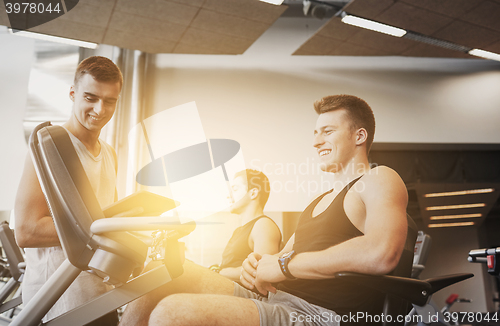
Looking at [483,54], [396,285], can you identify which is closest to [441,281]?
[396,285]

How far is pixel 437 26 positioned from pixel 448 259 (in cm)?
655

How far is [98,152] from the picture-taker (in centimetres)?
151

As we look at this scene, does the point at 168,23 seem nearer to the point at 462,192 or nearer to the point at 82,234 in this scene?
the point at 82,234

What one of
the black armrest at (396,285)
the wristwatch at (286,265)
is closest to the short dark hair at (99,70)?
the wristwatch at (286,265)

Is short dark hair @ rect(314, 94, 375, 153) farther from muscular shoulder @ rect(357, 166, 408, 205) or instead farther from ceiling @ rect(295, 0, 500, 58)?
ceiling @ rect(295, 0, 500, 58)

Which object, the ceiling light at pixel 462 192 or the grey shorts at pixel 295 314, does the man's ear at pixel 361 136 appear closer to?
the grey shorts at pixel 295 314

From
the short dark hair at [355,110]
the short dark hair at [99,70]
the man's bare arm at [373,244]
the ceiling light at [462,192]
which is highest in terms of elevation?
the short dark hair at [99,70]

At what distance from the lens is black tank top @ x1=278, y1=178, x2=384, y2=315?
3.96ft

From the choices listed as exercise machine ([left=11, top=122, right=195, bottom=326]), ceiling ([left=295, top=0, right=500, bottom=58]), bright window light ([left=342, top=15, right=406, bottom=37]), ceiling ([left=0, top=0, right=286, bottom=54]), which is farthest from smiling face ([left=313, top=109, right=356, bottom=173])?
bright window light ([left=342, top=15, right=406, bottom=37])

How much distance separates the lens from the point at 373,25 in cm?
476

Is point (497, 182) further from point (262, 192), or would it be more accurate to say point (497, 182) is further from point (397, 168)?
point (262, 192)

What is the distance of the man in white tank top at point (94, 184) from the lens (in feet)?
3.82

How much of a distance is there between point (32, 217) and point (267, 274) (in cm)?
83

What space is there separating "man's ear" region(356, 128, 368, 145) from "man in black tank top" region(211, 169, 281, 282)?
99 centimetres
